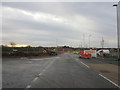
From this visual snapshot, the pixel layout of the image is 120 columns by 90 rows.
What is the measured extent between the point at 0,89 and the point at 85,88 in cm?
379

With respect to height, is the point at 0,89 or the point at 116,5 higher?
the point at 116,5

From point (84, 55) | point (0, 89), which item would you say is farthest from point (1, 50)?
point (0, 89)

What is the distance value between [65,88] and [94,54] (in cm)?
3647

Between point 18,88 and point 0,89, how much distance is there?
0.77 m

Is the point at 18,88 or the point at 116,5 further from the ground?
the point at 116,5

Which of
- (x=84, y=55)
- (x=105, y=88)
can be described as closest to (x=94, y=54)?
(x=84, y=55)

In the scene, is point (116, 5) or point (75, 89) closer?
point (75, 89)

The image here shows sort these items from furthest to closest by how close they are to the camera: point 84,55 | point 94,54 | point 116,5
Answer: point 94,54 → point 84,55 → point 116,5

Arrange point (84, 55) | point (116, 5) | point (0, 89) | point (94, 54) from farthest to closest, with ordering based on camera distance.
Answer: point (94, 54) → point (84, 55) → point (116, 5) → point (0, 89)

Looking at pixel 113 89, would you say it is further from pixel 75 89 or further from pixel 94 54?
pixel 94 54

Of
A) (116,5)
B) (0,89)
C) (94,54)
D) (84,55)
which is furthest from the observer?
(94,54)

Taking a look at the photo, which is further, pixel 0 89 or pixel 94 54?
pixel 94 54

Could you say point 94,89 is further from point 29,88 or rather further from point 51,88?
point 29,88

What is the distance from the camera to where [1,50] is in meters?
44.5
